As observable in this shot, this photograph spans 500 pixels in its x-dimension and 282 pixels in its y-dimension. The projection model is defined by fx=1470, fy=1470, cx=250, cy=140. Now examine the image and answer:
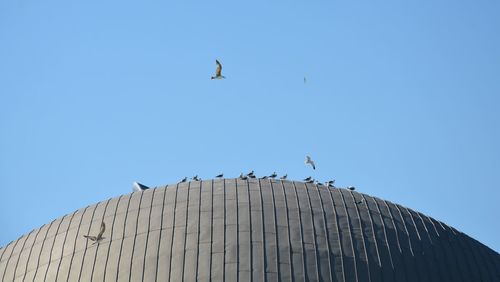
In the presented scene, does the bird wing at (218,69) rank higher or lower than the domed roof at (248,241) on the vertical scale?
higher

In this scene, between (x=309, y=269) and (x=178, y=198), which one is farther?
(x=178, y=198)

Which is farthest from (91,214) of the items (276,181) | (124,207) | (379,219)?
(379,219)

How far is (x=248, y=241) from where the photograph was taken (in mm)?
85250

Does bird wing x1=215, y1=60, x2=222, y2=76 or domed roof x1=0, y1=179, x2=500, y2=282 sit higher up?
bird wing x1=215, y1=60, x2=222, y2=76

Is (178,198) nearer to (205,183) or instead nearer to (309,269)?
(205,183)

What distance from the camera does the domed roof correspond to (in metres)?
84.1

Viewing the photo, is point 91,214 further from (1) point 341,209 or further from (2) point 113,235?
(1) point 341,209

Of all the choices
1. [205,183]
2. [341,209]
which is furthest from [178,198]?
[341,209]

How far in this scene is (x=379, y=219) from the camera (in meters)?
90.3

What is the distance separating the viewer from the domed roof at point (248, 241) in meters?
84.1

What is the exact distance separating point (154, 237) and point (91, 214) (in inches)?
282

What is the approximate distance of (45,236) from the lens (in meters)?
91.2

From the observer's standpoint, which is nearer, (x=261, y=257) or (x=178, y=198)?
(x=261, y=257)

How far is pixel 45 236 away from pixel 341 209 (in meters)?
18.4
